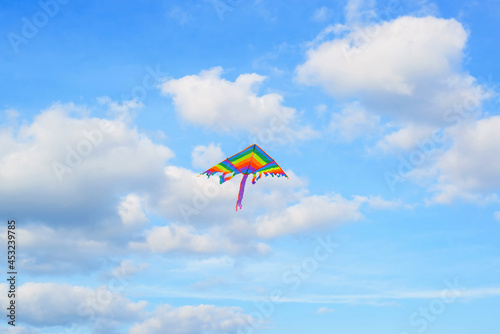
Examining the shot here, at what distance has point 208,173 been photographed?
52.2 m

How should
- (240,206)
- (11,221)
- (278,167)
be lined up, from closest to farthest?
1. (240,206)
2. (11,221)
3. (278,167)

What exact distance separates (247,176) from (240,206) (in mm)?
5934

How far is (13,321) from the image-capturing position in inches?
1901

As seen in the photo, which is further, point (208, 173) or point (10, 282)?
point (208, 173)

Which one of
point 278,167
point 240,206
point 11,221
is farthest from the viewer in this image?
point 278,167

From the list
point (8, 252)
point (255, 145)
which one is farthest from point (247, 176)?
point (8, 252)

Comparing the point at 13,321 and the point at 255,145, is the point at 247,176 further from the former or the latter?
the point at 13,321

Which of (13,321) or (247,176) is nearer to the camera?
(13,321)

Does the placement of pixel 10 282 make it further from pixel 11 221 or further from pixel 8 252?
pixel 11 221

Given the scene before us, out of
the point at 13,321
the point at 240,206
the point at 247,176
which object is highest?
the point at 247,176

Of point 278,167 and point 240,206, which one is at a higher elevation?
point 278,167

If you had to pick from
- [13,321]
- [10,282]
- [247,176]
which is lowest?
[13,321]

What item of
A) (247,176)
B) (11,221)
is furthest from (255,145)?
(11,221)

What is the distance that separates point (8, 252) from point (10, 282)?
321 centimetres
